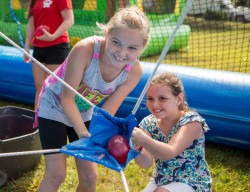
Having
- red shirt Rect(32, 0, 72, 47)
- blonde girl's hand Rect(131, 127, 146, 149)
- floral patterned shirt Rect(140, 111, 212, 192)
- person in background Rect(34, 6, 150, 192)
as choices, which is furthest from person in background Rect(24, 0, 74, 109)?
blonde girl's hand Rect(131, 127, 146, 149)

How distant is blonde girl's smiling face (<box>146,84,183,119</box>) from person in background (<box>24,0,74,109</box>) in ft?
3.49

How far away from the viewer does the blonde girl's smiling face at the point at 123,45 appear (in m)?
1.29

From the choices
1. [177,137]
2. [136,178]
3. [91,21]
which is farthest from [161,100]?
[91,21]

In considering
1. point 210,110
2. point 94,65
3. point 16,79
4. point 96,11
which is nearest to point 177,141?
point 94,65

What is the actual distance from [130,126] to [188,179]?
12.7 inches

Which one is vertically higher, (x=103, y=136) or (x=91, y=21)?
(x=103, y=136)

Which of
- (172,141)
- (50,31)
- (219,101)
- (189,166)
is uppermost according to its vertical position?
(50,31)

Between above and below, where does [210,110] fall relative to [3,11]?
below

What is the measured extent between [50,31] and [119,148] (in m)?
1.38

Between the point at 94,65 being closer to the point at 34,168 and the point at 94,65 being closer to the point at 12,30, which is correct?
the point at 34,168

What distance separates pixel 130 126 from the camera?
1234 mm

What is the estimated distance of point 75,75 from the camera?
138 centimetres

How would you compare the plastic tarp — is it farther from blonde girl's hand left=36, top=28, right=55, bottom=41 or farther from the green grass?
blonde girl's hand left=36, top=28, right=55, bottom=41

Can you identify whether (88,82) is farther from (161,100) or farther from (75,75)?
(161,100)
